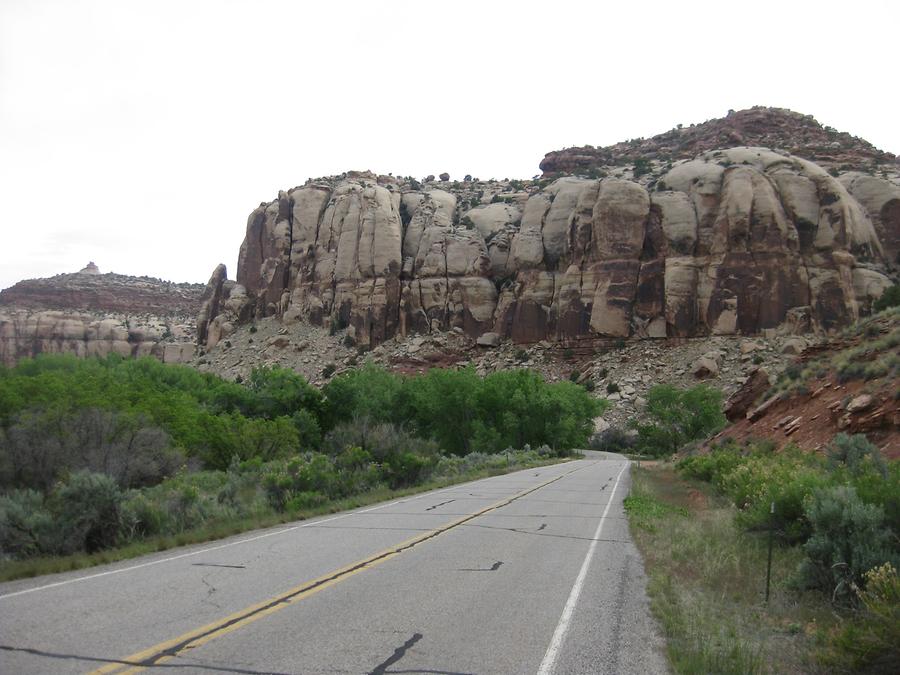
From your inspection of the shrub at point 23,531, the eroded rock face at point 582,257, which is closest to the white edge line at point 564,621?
the shrub at point 23,531

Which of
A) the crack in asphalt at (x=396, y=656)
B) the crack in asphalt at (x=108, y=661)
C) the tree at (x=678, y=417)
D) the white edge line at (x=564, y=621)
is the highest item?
the crack in asphalt at (x=108, y=661)

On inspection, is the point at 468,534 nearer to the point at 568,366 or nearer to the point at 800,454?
the point at 800,454

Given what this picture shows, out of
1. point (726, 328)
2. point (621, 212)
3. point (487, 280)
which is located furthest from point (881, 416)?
point (487, 280)

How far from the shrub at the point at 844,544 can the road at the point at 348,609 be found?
2242 millimetres

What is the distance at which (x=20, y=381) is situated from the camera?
29.9 meters

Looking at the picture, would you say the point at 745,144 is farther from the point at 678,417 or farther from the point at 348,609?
the point at 348,609

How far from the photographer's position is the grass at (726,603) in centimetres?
599

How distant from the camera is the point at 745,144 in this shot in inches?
4176

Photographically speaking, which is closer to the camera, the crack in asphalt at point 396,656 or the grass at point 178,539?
the crack in asphalt at point 396,656

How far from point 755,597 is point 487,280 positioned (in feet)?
256

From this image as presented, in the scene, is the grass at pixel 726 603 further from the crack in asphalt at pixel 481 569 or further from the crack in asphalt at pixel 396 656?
the crack in asphalt at pixel 396 656

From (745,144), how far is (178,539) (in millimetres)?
112177

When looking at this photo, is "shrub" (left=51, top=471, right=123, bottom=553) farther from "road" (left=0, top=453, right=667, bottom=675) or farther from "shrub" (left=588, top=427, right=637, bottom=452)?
"shrub" (left=588, top=427, right=637, bottom=452)

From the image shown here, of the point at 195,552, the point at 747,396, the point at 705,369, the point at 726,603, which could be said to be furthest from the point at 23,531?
the point at 705,369
